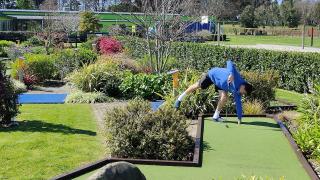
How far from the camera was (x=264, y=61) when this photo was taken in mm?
19344

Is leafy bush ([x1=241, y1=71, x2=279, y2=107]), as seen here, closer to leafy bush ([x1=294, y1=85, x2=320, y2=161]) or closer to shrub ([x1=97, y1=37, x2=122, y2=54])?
leafy bush ([x1=294, y1=85, x2=320, y2=161])

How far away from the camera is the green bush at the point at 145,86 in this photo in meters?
14.8

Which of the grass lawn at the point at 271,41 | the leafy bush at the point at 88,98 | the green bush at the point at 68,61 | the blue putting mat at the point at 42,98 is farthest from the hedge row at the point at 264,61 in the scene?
the grass lawn at the point at 271,41

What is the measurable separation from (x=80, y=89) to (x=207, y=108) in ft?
17.7

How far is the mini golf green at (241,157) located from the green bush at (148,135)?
0.44 m

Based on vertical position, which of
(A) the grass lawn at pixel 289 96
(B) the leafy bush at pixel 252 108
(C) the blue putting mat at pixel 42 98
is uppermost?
(B) the leafy bush at pixel 252 108

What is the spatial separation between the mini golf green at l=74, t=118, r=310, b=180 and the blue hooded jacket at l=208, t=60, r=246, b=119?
505mm

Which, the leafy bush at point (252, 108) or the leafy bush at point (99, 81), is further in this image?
the leafy bush at point (99, 81)

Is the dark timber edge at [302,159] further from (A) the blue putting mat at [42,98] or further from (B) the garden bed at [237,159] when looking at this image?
(A) the blue putting mat at [42,98]

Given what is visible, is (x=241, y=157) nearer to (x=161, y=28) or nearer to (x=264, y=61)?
(x=161, y=28)

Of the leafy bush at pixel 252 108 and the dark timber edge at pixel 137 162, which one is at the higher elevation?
the leafy bush at pixel 252 108

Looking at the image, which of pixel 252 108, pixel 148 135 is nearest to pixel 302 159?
pixel 148 135

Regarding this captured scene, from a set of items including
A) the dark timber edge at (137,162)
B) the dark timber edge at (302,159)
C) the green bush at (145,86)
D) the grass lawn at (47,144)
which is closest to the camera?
the dark timber edge at (137,162)

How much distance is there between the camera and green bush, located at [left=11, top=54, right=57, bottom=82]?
18344mm
